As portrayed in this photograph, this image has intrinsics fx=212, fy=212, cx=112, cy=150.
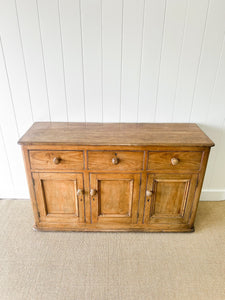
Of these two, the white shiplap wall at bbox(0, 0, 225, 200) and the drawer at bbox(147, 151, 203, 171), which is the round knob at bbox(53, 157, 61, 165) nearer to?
the white shiplap wall at bbox(0, 0, 225, 200)

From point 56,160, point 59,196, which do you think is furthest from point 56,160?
point 59,196

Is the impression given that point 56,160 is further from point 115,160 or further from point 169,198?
point 169,198

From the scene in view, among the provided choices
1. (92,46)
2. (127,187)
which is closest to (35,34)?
(92,46)

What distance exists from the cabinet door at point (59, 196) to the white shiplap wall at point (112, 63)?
0.51 metres

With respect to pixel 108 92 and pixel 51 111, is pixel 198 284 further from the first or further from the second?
pixel 51 111

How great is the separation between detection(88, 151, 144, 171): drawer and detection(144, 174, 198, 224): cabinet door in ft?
0.52

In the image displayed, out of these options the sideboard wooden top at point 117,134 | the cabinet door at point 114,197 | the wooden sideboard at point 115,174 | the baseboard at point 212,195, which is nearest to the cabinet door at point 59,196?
the wooden sideboard at point 115,174

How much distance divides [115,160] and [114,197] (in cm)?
33

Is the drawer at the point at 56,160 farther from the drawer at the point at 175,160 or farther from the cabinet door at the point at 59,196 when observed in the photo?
the drawer at the point at 175,160

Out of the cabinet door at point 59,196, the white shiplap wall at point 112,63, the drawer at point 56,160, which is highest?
the white shiplap wall at point 112,63

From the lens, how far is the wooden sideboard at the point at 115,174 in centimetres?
142

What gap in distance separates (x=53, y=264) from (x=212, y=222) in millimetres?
1342

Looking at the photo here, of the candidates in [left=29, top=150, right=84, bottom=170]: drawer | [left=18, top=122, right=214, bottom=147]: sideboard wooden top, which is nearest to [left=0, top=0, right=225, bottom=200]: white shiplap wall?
[left=18, top=122, right=214, bottom=147]: sideboard wooden top

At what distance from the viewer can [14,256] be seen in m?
1.53
